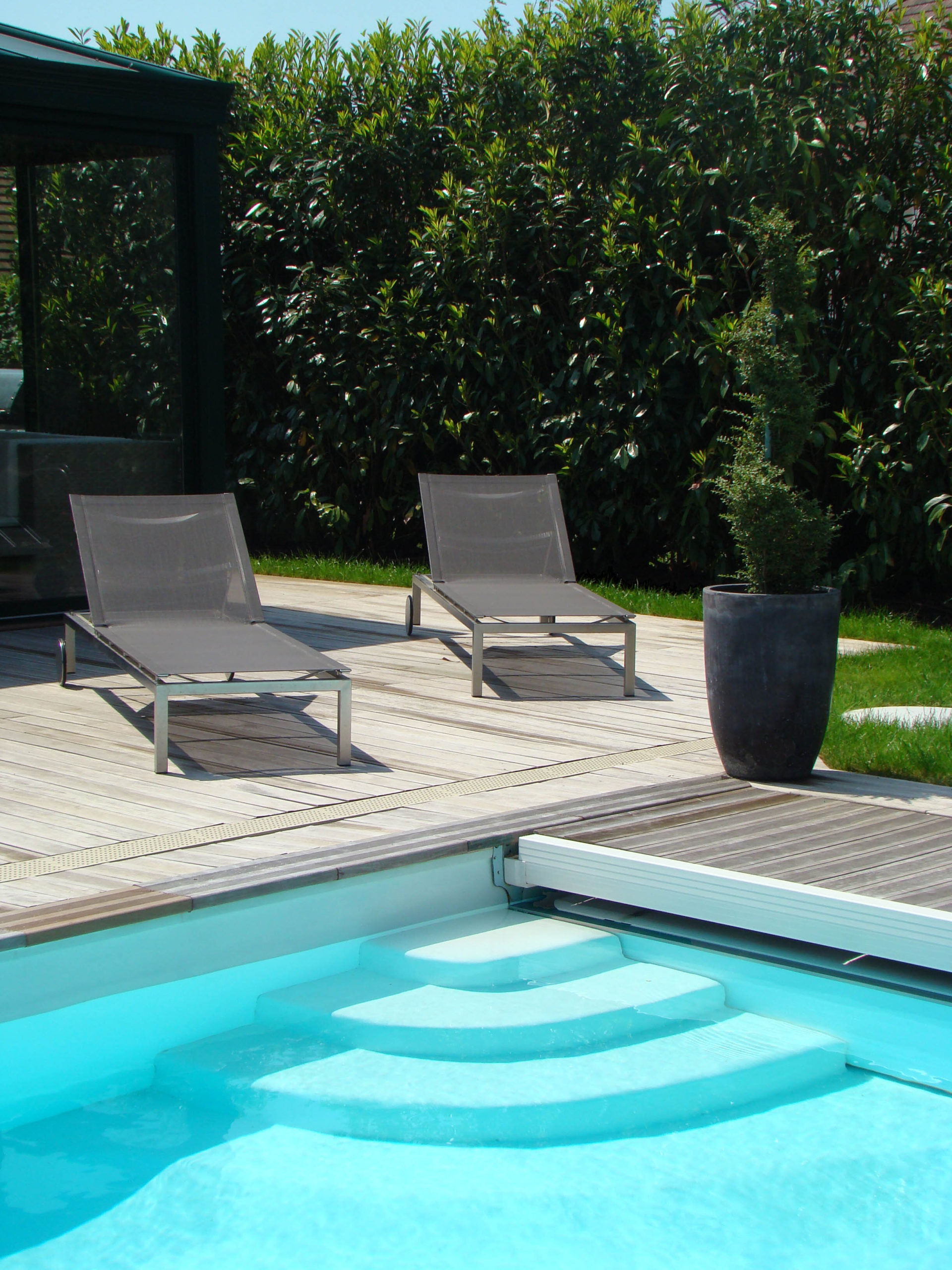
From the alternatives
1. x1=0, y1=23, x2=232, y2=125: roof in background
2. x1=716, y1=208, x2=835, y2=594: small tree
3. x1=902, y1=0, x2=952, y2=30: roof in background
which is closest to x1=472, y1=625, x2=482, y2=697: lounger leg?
x1=716, y1=208, x2=835, y2=594: small tree

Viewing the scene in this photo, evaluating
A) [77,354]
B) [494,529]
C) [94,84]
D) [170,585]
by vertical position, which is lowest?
[170,585]

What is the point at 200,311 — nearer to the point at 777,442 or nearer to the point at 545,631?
the point at 545,631

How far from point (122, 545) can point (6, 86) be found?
2641 millimetres

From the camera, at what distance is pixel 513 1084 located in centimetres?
314

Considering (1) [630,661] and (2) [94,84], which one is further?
(2) [94,84]

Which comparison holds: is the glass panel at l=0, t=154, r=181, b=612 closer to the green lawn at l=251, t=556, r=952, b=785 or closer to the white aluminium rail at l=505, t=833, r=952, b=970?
the green lawn at l=251, t=556, r=952, b=785

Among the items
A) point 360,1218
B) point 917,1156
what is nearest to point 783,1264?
point 917,1156

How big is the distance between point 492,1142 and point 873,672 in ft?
13.2

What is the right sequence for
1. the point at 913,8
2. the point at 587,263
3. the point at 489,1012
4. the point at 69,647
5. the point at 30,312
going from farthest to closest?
the point at 913,8 < the point at 587,263 < the point at 30,312 < the point at 69,647 < the point at 489,1012

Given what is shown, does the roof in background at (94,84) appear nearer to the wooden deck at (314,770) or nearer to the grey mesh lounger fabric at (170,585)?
the grey mesh lounger fabric at (170,585)

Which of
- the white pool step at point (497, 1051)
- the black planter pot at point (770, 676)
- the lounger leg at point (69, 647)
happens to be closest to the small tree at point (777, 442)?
the black planter pot at point (770, 676)

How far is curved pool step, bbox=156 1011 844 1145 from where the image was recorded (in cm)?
302

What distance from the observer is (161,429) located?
26.2 ft

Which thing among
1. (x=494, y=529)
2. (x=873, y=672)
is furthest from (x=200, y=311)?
(x=873, y=672)
